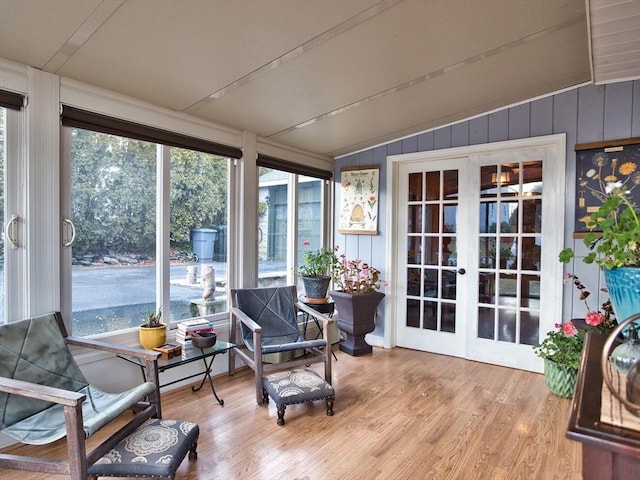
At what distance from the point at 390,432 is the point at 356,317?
1520mm

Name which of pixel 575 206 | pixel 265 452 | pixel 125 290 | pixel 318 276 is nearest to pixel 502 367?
pixel 575 206

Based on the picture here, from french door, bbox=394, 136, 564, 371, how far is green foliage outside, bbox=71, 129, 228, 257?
6.79ft

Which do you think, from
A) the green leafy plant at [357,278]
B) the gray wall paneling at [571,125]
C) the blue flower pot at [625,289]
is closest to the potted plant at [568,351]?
the gray wall paneling at [571,125]

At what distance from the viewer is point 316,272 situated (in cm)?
412

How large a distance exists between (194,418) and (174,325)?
2.60ft

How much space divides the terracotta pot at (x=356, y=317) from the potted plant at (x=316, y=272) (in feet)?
0.46

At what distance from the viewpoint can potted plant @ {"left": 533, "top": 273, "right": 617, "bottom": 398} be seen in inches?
111

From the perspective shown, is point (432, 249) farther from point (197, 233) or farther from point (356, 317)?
point (197, 233)

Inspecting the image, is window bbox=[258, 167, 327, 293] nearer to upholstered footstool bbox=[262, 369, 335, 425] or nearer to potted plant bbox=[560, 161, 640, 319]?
upholstered footstool bbox=[262, 369, 335, 425]

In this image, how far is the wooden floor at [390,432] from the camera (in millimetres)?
2037

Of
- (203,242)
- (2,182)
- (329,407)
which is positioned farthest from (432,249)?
(2,182)

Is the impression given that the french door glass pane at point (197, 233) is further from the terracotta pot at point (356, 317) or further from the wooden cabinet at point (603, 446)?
the wooden cabinet at point (603, 446)

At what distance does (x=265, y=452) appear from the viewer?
7.18 ft

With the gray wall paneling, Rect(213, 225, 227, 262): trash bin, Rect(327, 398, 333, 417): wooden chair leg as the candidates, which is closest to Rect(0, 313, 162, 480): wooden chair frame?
Rect(327, 398, 333, 417): wooden chair leg
